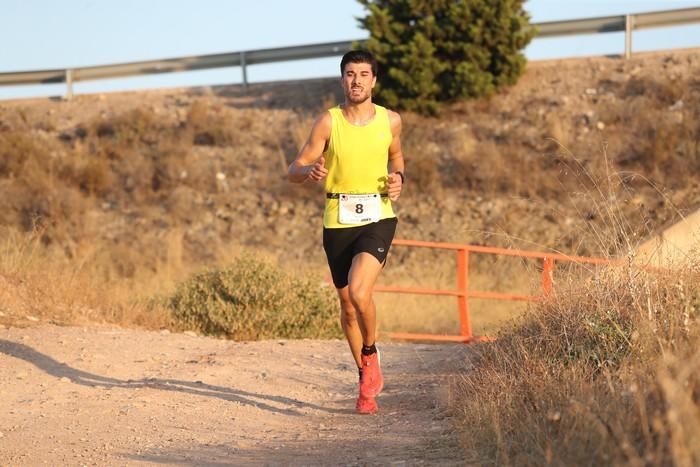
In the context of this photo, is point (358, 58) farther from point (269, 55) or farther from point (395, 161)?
point (269, 55)

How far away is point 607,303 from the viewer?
7688 mm

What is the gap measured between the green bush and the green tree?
1169cm

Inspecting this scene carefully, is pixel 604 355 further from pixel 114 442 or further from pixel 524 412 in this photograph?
pixel 114 442

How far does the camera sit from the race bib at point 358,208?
8.02m

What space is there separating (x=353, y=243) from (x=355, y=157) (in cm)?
61

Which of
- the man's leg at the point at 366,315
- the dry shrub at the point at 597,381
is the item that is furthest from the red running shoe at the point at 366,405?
the dry shrub at the point at 597,381

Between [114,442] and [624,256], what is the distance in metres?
3.75

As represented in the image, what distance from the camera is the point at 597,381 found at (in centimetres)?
610

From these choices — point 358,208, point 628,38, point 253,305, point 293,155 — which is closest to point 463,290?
point 253,305

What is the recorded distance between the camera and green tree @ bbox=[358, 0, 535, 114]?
24766 millimetres

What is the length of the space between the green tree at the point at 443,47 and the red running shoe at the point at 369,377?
16.7 m

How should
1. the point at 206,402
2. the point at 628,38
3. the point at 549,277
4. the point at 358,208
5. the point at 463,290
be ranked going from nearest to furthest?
the point at 358,208 < the point at 206,402 < the point at 549,277 < the point at 463,290 < the point at 628,38

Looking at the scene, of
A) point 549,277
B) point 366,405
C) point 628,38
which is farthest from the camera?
point 628,38

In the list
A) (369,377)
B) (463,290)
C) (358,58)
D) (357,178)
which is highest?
(358,58)
